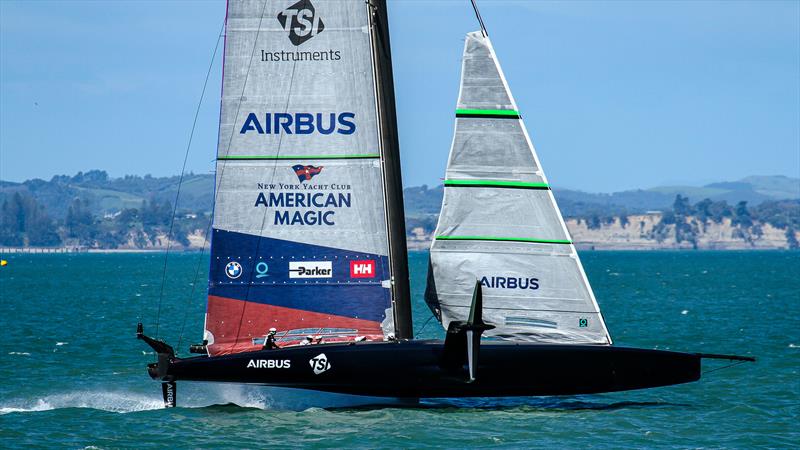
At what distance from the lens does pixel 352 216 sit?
23641 millimetres

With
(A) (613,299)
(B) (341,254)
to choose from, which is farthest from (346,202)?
(A) (613,299)

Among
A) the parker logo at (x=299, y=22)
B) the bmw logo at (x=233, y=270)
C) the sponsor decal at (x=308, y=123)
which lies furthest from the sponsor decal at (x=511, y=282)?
the parker logo at (x=299, y=22)

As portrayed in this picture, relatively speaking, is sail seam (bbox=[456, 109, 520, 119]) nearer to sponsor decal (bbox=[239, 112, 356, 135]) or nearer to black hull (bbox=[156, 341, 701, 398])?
sponsor decal (bbox=[239, 112, 356, 135])

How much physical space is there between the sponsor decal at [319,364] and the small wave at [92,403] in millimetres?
4118

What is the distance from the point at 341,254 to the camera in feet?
77.8

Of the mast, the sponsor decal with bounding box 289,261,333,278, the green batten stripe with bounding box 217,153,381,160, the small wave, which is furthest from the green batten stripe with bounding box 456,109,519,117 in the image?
the small wave

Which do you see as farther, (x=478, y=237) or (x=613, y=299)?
(x=613, y=299)

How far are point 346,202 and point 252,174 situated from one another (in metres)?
1.81

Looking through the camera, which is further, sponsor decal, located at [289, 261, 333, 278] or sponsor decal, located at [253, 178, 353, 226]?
sponsor decal, located at [289, 261, 333, 278]

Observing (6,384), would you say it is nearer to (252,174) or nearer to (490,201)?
(252,174)

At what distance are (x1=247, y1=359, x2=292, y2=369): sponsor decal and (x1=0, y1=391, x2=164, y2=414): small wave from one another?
3.26 m

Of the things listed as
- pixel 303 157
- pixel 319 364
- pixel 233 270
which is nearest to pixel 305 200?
pixel 303 157

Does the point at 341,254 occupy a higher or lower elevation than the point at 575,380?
higher

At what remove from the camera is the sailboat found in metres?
23.2
